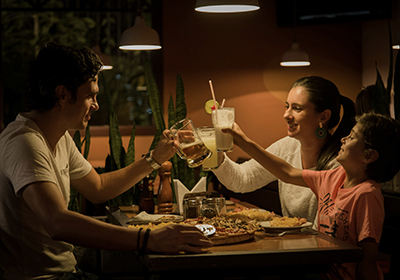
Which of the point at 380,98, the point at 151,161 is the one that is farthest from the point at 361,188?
the point at 380,98

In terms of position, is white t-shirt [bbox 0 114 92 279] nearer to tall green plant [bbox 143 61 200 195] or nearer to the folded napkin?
the folded napkin

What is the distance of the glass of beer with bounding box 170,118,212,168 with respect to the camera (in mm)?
2213

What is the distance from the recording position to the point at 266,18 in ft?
21.1

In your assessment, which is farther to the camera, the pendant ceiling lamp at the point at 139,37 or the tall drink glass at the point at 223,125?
the pendant ceiling lamp at the point at 139,37

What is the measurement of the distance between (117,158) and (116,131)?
19cm

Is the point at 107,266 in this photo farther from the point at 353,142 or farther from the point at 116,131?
the point at 353,142

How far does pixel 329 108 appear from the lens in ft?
8.90

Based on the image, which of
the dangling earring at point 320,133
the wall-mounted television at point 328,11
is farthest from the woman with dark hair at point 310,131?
the wall-mounted television at point 328,11

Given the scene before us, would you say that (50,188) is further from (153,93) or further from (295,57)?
(295,57)

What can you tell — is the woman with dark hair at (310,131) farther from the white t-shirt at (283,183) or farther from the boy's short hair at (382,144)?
the boy's short hair at (382,144)

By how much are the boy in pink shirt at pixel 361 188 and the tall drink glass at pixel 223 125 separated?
3 cm

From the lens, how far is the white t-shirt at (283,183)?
2689mm

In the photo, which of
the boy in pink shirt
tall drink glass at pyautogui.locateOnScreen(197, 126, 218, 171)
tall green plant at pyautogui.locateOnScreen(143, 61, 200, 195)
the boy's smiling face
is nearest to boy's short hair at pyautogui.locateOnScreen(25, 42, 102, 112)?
tall drink glass at pyautogui.locateOnScreen(197, 126, 218, 171)

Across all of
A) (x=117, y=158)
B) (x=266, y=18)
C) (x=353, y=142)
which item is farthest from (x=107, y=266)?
(x=266, y=18)
